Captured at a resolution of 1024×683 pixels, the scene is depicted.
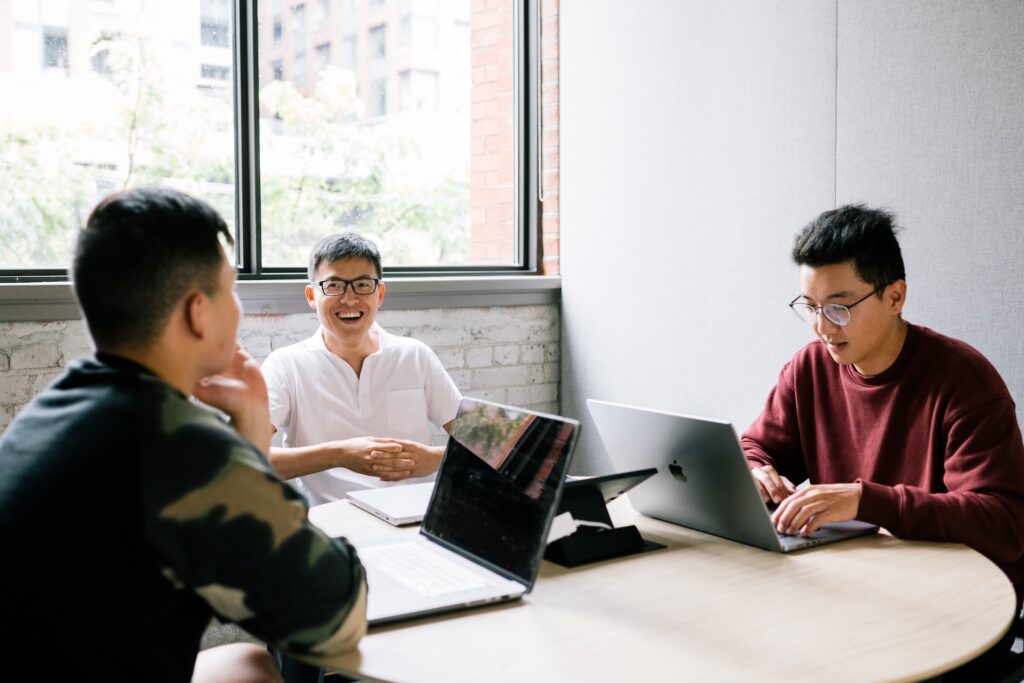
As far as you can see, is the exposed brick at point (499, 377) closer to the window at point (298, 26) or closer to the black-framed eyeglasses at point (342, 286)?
the black-framed eyeglasses at point (342, 286)

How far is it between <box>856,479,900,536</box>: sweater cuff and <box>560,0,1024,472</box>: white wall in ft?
3.51

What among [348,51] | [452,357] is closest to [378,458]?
[452,357]

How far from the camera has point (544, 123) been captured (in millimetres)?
4117

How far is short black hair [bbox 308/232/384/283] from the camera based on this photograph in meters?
2.60

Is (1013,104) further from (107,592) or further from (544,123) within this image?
(107,592)

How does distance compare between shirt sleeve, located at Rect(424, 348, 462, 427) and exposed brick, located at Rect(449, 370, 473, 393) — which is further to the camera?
exposed brick, located at Rect(449, 370, 473, 393)

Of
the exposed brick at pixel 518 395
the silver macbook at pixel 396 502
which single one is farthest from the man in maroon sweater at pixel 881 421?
the exposed brick at pixel 518 395

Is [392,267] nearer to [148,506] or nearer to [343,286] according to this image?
[343,286]

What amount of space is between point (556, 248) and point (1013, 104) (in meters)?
1.93

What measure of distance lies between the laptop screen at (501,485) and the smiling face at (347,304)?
0.95 metres

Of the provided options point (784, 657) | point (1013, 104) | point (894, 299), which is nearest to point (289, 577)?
point (784, 657)

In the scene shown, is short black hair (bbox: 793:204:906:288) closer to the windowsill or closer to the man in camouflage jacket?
the man in camouflage jacket

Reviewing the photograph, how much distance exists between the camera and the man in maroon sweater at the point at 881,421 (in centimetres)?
171

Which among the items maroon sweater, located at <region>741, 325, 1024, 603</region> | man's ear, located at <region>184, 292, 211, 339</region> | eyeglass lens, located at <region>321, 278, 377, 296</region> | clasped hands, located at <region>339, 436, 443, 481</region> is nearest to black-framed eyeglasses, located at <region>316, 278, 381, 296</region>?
eyeglass lens, located at <region>321, 278, 377, 296</region>
